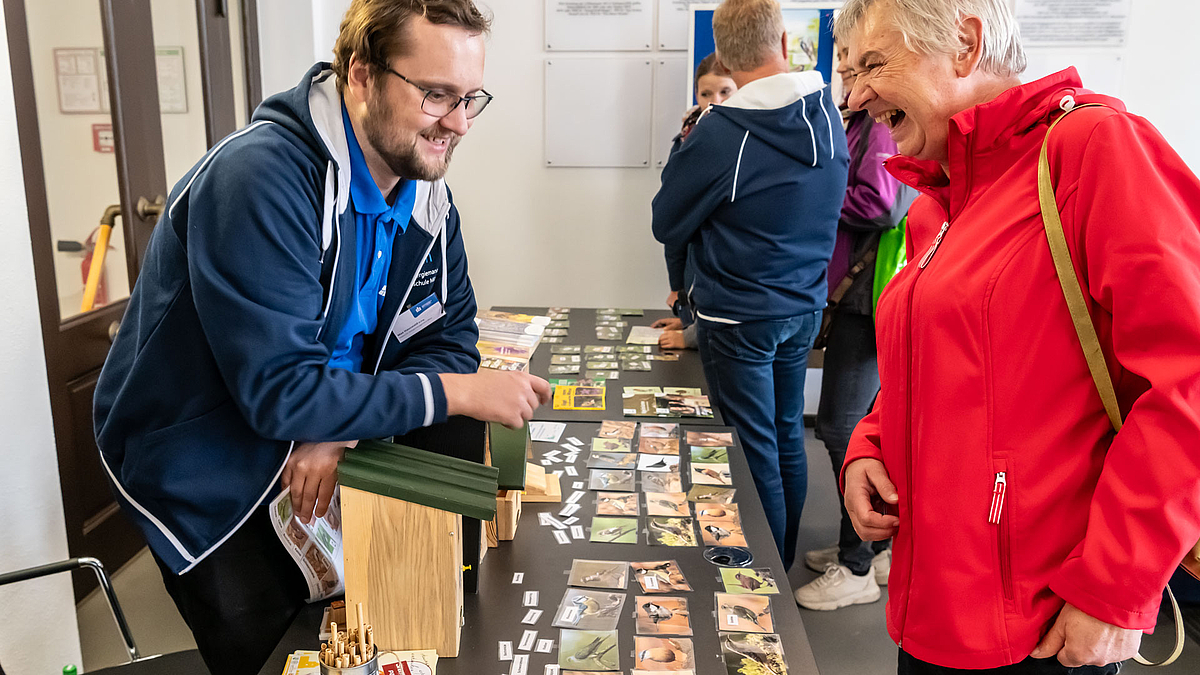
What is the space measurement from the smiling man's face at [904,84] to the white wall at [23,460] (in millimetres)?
1777

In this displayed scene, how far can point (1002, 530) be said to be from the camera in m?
0.99

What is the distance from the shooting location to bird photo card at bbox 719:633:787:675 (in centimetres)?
111

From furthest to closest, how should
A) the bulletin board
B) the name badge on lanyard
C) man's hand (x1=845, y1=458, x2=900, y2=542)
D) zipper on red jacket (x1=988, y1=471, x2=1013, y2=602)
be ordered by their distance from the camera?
1. the bulletin board
2. the name badge on lanyard
3. man's hand (x1=845, y1=458, x2=900, y2=542)
4. zipper on red jacket (x1=988, y1=471, x2=1013, y2=602)

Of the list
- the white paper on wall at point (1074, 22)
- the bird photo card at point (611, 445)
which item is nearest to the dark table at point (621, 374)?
the bird photo card at point (611, 445)

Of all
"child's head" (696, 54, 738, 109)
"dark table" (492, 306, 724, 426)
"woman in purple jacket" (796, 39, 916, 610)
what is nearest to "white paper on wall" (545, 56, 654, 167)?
"child's head" (696, 54, 738, 109)

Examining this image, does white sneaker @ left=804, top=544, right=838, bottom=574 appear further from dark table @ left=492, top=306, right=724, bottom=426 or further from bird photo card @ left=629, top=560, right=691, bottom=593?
bird photo card @ left=629, top=560, right=691, bottom=593

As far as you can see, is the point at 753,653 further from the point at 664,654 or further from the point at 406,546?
the point at 406,546

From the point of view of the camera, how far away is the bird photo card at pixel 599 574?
1.31 meters

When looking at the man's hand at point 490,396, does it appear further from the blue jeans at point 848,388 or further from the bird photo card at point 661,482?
the blue jeans at point 848,388

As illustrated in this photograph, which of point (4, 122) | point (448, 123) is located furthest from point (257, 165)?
point (4, 122)

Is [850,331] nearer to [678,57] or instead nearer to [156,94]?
[678,57]

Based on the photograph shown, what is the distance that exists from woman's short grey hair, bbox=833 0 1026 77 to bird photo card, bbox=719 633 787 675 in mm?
813

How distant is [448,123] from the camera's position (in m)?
1.27

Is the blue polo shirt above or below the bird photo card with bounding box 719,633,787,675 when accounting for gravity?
above
